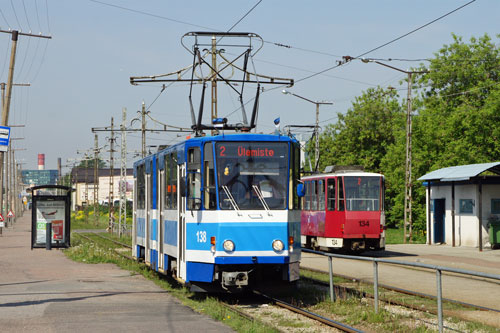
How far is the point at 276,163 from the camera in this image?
1468 centimetres

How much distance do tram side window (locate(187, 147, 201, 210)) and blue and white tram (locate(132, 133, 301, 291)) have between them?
0.02 meters

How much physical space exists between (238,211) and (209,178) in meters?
0.80

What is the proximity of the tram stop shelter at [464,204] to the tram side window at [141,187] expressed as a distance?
15130mm

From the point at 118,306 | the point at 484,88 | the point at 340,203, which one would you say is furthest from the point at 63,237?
the point at 484,88

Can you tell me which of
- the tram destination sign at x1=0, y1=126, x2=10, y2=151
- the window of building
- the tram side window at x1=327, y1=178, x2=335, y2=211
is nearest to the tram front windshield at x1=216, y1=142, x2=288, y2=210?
the tram destination sign at x1=0, y1=126, x2=10, y2=151

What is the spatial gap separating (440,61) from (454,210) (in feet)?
85.5

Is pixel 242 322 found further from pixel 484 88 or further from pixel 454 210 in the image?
pixel 484 88

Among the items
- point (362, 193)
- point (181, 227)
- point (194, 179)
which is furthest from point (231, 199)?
point (362, 193)

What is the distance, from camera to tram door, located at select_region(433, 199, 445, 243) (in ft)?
126

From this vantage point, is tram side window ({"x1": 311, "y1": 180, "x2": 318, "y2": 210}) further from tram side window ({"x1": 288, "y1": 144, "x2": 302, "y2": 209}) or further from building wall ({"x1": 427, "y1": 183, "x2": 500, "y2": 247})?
tram side window ({"x1": 288, "y1": 144, "x2": 302, "y2": 209})

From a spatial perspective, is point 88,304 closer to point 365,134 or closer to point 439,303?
point 439,303

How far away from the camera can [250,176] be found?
14.5 m

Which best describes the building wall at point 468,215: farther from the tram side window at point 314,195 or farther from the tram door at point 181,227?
the tram door at point 181,227

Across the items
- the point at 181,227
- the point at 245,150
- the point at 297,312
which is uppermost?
the point at 245,150
